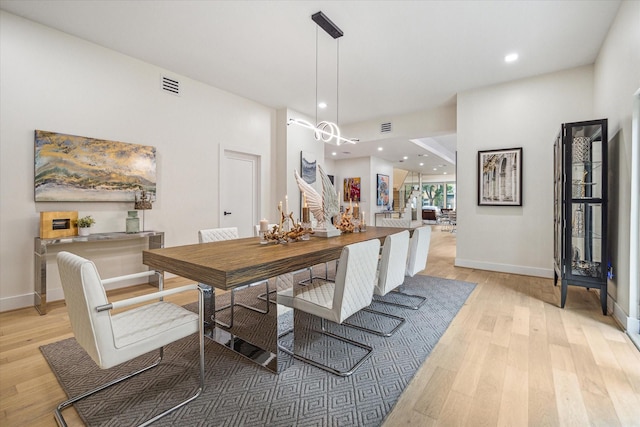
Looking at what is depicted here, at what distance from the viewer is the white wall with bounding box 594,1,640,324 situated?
248 centimetres

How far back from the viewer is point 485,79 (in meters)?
4.39

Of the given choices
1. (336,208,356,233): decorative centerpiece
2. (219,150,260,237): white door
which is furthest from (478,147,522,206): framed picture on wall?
(219,150,260,237): white door

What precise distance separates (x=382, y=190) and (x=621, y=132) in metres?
7.61

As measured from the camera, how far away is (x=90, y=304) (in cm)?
130

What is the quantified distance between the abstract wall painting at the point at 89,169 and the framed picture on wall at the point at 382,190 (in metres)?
7.34

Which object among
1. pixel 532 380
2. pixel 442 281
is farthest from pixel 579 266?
pixel 532 380

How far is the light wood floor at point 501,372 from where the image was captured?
1.54 meters

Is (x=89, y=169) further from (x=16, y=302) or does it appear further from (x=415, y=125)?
(x=415, y=125)

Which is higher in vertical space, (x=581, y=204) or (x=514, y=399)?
(x=581, y=204)

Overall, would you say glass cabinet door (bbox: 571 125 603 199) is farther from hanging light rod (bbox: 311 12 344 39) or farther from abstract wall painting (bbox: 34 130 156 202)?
abstract wall painting (bbox: 34 130 156 202)

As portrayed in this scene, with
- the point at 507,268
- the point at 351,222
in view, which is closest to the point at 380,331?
the point at 351,222

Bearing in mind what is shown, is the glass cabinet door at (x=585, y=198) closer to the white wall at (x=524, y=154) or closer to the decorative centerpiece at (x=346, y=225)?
the white wall at (x=524, y=154)

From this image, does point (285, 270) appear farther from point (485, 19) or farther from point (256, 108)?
point (256, 108)

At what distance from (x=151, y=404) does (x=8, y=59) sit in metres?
3.54
